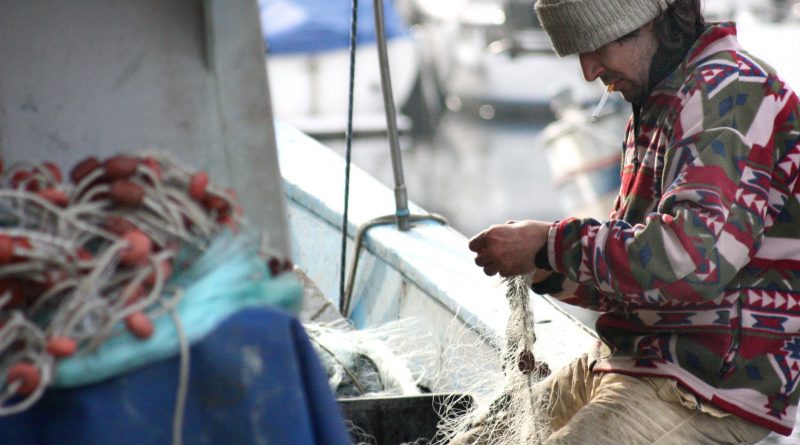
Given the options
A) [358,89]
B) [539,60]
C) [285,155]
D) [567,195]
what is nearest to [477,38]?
[539,60]

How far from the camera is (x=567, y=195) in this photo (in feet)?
31.6

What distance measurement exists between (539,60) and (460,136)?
170 cm

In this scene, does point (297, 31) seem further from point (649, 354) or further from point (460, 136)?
point (649, 354)

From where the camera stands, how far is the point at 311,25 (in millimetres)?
14852

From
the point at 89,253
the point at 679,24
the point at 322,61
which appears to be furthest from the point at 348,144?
the point at 322,61

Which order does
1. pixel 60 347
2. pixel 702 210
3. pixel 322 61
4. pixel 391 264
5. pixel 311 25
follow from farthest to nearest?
pixel 322 61 → pixel 311 25 → pixel 391 264 → pixel 702 210 → pixel 60 347

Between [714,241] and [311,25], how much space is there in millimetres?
13215

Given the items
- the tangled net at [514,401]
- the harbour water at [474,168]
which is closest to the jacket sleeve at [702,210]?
the tangled net at [514,401]

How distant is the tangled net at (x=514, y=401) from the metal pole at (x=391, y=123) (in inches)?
39.0

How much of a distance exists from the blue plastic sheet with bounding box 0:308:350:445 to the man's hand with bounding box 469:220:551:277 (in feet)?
2.71

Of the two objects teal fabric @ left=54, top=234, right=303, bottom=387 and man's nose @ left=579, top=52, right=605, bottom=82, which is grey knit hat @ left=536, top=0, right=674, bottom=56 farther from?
teal fabric @ left=54, top=234, right=303, bottom=387

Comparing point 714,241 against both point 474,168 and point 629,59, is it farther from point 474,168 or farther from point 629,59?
point 474,168

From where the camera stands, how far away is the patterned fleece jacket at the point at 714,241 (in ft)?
6.66

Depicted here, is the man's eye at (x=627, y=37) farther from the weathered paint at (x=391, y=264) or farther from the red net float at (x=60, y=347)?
the red net float at (x=60, y=347)
